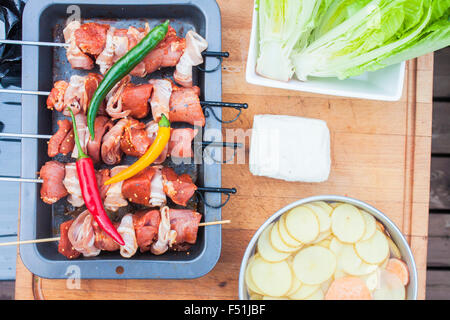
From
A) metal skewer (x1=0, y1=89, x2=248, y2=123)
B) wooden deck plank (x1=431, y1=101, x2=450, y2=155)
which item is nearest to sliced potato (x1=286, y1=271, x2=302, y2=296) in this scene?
metal skewer (x1=0, y1=89, x2=248, y2=123)

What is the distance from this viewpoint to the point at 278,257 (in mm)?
1572

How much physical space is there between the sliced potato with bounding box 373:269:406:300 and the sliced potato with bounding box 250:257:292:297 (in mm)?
403

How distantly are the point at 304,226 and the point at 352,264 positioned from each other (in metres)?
0.28

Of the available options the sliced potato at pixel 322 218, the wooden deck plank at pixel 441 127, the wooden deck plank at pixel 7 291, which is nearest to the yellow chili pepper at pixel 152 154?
the sliced potato at pixel 322 218

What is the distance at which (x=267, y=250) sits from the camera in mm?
1589

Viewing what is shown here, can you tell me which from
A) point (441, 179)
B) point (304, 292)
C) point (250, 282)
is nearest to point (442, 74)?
point (441, 179)

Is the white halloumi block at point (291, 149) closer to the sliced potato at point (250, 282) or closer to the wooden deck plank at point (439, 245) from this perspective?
the sliced potato at point (250, 282)

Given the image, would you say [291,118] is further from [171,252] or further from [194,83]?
[171,252]

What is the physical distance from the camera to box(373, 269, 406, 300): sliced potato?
5.00ft

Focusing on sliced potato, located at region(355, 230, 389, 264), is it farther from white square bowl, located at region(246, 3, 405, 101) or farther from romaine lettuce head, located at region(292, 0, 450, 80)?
romaine lettuce head, located at region(292, 0, 450, 80)

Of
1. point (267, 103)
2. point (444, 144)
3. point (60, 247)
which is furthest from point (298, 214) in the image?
point (444, 144)

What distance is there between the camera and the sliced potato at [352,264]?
1.55 meters

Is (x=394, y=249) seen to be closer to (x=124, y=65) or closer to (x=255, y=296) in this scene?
(x=255, y=296)

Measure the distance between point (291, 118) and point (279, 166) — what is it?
27 centimetres
